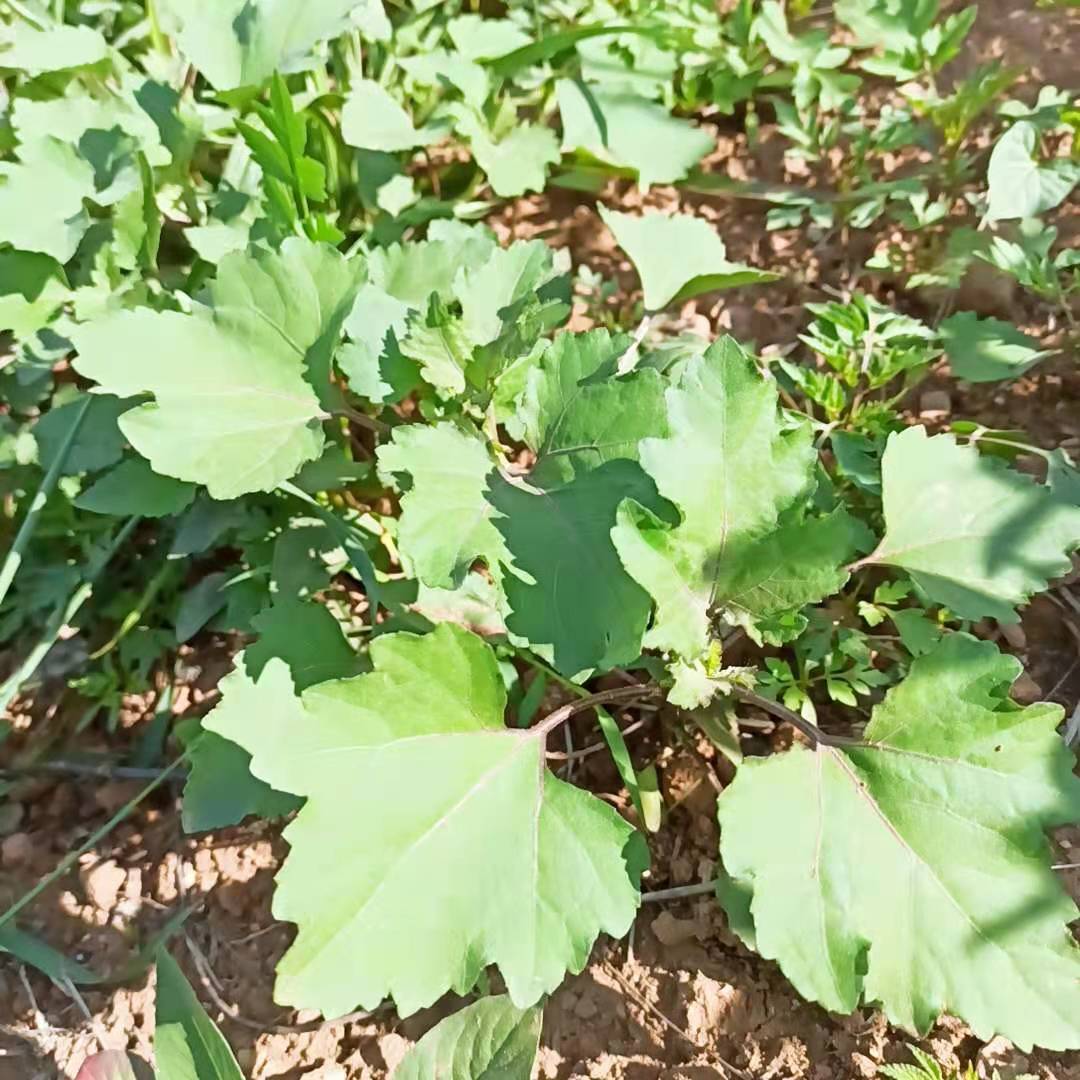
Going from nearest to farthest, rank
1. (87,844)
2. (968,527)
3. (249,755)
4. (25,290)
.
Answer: (968,527), (249,755), (87,844), (25,290)

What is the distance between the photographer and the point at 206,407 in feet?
4.87

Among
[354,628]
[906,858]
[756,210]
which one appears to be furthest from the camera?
[756,210]

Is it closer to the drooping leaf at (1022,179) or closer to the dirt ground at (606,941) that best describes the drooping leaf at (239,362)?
the dirt ground at (606,941)

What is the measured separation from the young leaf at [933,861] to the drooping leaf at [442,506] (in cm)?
40

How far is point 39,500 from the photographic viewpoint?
5.64 ft

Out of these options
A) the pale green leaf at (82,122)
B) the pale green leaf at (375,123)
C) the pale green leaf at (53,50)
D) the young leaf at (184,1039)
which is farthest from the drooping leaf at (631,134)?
the young leaf at (184,1039)

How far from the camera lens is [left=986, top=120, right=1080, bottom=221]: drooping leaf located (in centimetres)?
182

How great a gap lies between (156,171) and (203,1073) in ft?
4.69

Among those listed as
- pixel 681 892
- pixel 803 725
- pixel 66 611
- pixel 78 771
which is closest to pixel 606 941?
pixel 681 892

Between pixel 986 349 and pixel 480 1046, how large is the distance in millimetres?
1284

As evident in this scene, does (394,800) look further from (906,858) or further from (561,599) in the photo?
(906,858)

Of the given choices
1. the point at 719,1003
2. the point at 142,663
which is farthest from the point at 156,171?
the point at 719,1003

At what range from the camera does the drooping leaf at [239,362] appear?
145cm

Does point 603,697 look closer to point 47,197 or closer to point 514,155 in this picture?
point 514,155
